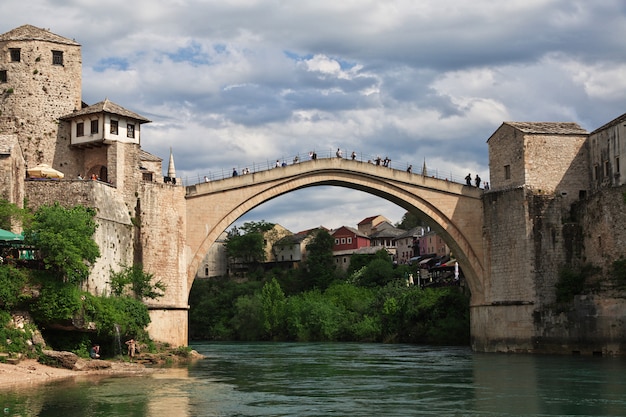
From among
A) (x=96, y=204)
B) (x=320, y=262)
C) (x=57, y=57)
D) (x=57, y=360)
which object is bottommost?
(x=57, y=360)

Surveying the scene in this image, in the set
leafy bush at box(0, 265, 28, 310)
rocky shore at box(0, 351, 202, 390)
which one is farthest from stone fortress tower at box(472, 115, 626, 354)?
leafy bush at box(0, 265, 28, 310)

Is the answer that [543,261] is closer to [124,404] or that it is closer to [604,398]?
[604,398]

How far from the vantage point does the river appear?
2330 centimetres

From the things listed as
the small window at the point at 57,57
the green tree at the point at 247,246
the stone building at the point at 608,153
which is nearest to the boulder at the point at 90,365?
the small window at the point at 57,57

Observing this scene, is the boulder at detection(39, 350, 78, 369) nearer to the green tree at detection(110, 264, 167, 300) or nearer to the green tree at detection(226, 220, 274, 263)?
the green tree at detection(110, 264, 167, 300)

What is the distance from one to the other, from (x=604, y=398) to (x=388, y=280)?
2174 inches

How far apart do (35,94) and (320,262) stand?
5460cm

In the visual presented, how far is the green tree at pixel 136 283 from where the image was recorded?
37188mm

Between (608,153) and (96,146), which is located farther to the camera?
(608,153)

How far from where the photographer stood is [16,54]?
4072cm

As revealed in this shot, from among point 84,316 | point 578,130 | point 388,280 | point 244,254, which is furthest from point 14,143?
point 244,254

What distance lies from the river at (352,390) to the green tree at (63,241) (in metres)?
4.68

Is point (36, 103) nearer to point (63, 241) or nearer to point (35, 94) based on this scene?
point (35, 94)

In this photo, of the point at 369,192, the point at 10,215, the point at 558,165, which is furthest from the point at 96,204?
the point at 558,165
